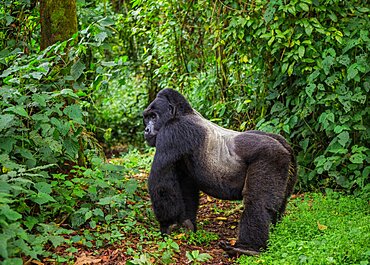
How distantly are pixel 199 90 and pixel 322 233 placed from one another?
3650 mm

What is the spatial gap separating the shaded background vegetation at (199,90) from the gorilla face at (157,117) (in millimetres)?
380

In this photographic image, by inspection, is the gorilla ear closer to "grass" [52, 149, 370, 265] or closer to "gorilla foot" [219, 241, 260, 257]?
"grass" [52, 149, 370, 265]

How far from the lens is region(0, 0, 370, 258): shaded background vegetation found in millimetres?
4078

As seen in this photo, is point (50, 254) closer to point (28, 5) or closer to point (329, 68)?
point (28, 5)

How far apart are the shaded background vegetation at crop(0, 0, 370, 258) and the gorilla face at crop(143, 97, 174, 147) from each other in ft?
1.25

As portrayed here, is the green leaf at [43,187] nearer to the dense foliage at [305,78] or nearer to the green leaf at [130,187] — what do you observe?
the green leaf at [130,187]

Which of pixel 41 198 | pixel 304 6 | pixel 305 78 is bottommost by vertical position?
pixel 41 198

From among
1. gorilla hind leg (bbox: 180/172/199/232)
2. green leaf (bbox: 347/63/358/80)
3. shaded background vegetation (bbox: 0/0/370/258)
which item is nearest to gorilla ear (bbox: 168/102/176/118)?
shaded background vegetation (bbox: 0/0/370/258)

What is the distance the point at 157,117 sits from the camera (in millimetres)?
4734

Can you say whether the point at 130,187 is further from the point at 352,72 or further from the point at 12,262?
the point at 352,72

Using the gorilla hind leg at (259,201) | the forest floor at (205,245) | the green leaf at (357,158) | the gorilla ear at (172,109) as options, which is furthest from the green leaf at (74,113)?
the green leaf at (357,158)

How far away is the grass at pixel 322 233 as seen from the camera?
11.9ft

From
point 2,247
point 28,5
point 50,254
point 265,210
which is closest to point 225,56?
point 28,5

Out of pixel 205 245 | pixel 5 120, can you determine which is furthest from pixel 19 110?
pixel 205 245
